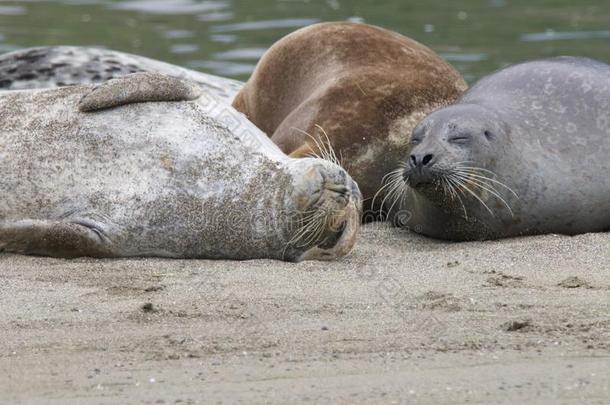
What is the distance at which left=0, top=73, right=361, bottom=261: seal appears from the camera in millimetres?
5844

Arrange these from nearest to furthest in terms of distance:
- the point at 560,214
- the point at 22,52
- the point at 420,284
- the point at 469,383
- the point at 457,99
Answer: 1. the point at 469,383
2. the point at 420,284
3. the point at 560,214
4. the point at 457,99
5. the point at 22,52

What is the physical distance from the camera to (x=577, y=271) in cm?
546

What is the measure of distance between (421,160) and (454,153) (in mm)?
202

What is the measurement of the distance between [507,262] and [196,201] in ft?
4.37

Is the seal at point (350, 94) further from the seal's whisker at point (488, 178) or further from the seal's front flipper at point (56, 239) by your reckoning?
the seal's front flipper at point (56, 239)

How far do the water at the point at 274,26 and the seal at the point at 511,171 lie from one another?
18.7ft

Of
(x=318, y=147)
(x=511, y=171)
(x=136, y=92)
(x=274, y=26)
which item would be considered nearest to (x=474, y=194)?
(x=511, y=171)

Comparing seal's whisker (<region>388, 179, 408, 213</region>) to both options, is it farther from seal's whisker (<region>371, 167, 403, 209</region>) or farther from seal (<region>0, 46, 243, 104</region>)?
seal (<region>0, 46, 243, 104</region>)

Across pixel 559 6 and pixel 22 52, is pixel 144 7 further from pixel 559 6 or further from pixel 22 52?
pixel 22 52

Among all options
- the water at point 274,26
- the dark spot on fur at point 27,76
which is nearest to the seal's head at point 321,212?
the dark spot on fur at point 27,76

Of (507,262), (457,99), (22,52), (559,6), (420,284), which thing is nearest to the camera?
(420,284)

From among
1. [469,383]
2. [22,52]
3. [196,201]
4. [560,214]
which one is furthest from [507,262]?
[22,52]

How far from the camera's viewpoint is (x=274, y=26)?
15125mm

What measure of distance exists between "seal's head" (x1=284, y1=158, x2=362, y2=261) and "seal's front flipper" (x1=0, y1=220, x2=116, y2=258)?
0.80 m
